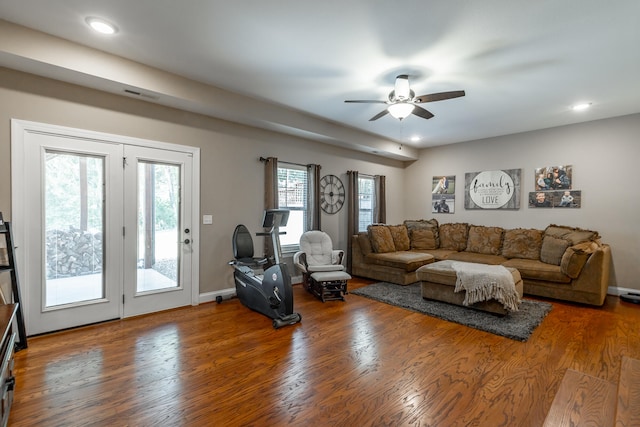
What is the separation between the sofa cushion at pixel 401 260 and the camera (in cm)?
516

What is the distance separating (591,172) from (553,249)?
5.06ft

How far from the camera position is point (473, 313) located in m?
3.79

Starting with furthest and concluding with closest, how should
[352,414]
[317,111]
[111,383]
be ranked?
[317,111]
[111,383]
[352,414]

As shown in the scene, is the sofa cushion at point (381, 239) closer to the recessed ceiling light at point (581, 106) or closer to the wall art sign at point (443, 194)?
the wall art sign at point (443, 194)

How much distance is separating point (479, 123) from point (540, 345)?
3741mm

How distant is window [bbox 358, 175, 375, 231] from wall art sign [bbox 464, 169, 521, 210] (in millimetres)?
2029

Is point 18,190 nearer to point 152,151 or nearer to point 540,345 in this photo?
point 152,151

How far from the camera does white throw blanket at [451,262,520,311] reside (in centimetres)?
359

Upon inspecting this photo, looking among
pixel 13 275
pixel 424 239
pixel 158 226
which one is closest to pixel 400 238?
pixel 424 239

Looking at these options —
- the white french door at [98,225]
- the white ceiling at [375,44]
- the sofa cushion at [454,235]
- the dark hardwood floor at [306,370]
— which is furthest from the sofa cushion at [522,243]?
the white french door at [98,225]

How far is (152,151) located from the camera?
3740mm

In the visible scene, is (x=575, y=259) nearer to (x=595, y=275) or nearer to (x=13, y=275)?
(x=595, y=275)

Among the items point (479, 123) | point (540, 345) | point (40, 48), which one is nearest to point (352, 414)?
point (540, 345)

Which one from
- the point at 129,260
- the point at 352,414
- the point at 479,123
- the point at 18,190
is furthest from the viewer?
the point at 479,123
